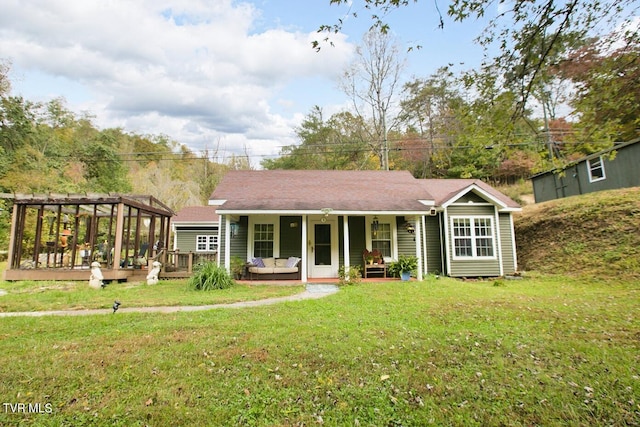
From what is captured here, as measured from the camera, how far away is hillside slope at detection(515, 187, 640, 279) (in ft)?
33.4

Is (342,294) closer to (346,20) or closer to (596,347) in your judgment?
(596,347)

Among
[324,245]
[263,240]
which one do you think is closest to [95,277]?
[263,240]

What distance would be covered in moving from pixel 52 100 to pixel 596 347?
37.8 m

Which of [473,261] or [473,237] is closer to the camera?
[473,261]

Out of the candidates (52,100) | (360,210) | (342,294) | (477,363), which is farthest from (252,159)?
(477,363)

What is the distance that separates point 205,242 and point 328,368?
16.9 metres

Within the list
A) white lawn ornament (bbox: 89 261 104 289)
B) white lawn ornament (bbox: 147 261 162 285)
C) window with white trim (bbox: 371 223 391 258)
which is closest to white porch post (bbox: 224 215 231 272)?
white lawn ornament (bbox: 147 261 162 285)

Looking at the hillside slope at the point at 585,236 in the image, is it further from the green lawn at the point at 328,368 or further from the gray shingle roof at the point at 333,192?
the green lawn at the point at 328,368

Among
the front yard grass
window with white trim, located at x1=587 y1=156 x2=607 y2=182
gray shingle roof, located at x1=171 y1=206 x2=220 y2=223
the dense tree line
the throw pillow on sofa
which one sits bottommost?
the front yard grass

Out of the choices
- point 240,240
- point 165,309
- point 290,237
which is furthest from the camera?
point 290,237

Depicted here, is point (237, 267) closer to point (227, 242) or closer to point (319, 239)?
point (227, 242)

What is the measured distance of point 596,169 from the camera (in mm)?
15430

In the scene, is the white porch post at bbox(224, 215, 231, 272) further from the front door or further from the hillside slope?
the hillside slope

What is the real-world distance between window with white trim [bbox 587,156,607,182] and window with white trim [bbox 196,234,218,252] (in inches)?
802
